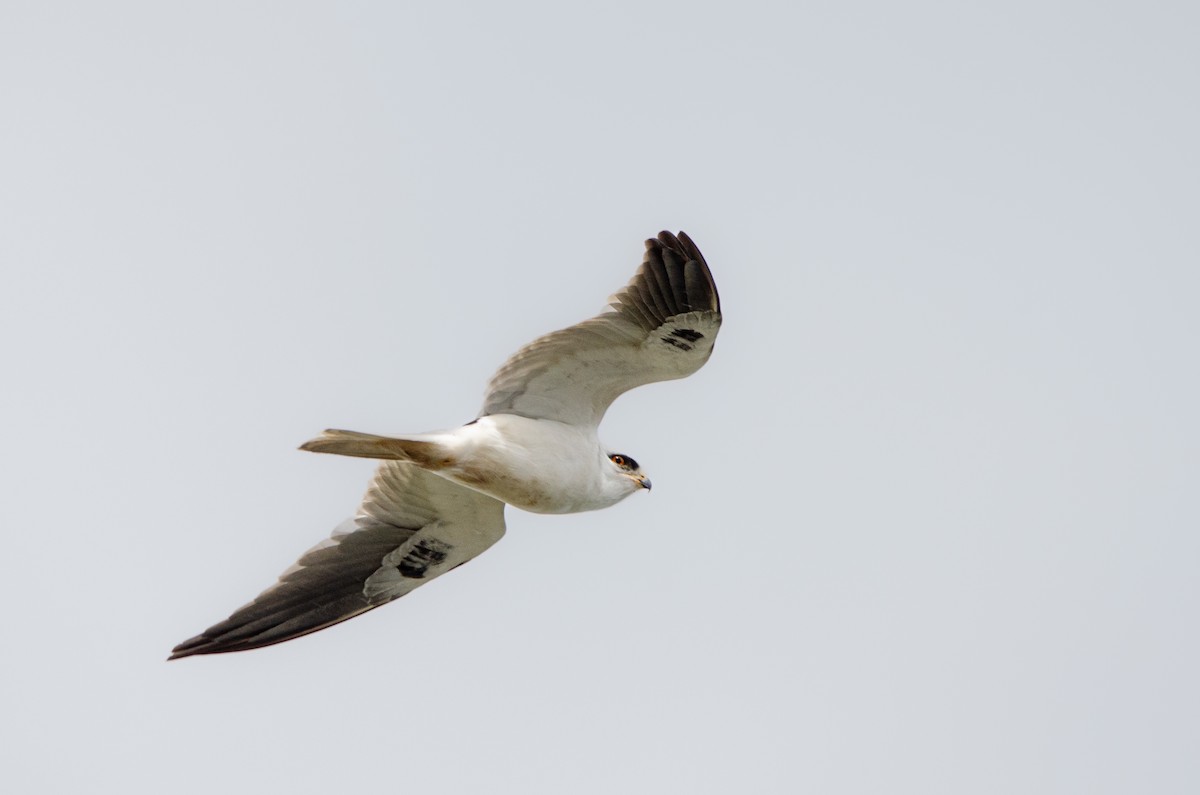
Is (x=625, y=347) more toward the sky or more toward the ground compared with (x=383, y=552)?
more toward the sky

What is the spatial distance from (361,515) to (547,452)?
1.96m

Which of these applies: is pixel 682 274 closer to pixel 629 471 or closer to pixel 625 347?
pixel 625 347

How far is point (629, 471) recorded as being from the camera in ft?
34.4

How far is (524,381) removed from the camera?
1003 cm

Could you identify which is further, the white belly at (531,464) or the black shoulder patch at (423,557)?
the black shoulder patch at (423,557)

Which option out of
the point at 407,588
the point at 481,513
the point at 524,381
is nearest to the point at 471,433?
the point at 524,381

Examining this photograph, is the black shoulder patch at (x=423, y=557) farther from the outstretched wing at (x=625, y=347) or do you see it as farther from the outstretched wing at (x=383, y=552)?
the outstretched wing at (x=625, y=347)

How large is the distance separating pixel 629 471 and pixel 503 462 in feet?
3.63

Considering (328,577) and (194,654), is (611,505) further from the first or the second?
(194,654)

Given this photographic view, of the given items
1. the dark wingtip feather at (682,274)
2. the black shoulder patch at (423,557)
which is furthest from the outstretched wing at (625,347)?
the black shoulder patch at (423,557)

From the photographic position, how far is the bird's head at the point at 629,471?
10398 mm

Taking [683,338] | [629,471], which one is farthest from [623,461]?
[683,338]

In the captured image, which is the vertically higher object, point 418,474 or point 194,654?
point 418,474

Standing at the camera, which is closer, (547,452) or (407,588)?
(547,452)
